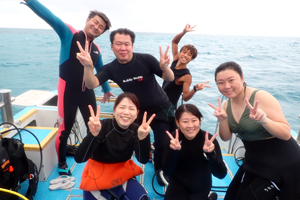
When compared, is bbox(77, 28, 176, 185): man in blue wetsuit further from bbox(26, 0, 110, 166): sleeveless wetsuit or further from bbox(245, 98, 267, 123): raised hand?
bbox(245, 98, 267, 123): raised hand

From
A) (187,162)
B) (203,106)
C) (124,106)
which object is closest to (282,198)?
(187,162)

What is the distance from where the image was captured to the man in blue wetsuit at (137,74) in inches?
63.1

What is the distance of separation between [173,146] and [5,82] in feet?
37.5

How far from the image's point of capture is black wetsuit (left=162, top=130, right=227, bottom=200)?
1519mm

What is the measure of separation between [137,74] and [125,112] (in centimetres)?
41

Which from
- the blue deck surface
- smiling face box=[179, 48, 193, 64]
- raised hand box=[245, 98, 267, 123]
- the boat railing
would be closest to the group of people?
raised hand box=[245, 98, 267, 123]

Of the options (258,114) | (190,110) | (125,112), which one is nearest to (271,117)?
(258,114)

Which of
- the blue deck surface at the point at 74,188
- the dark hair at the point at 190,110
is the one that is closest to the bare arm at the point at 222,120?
the dark hair at the point at 190,110

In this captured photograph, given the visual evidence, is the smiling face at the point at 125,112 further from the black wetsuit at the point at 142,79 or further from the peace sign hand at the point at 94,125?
the black wetsuit at the point at 142,79

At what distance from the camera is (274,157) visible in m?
1.26

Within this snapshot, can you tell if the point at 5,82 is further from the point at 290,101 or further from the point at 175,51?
the point at 290,101

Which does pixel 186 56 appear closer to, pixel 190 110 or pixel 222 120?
pixel 190 110

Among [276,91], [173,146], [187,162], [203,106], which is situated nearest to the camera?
[173,146]

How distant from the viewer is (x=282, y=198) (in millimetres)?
1271
